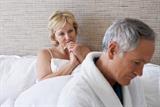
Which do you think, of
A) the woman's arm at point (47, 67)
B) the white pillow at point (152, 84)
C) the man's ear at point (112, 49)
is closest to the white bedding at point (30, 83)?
the white pillow at point (152, 84)

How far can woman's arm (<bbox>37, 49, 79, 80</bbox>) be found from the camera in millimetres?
1691

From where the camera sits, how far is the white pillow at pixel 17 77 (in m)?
1.92

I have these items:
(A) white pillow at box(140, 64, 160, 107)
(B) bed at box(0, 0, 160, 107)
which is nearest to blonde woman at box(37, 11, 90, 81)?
(B) bed at box(0, 0, 160, 107)

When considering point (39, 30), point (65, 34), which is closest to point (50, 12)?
point (39, 30)

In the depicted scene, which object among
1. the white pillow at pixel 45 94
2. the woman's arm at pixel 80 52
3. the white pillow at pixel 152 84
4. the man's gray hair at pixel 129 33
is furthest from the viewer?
the woman's arm at pixel 80 52

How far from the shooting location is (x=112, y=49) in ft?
3.48

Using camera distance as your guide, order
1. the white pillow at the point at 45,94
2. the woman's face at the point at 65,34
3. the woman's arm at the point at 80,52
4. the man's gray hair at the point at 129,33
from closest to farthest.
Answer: the man's gray hair at the point at 129,33, the white pillow at the point at 45,94, the woman's arm at the point at 80,52, the woman's face at the point at 65,34

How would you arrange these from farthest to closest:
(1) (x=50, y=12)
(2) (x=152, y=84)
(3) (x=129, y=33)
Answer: (1) (x=50, y=12) < (2) (x=152, y=84) < (3) (x=129, y=33)

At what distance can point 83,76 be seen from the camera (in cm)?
108

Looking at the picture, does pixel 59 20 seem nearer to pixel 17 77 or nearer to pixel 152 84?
pixel 17 77

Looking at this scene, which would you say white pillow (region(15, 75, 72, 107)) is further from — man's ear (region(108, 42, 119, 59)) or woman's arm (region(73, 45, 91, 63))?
woman's arm (region(73, 45, 91, 63))

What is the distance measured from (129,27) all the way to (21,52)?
1270 millimetres

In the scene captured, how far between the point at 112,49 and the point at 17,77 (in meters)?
1.03

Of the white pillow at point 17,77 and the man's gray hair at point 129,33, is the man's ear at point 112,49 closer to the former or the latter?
the man's gray hair at point 129,33
